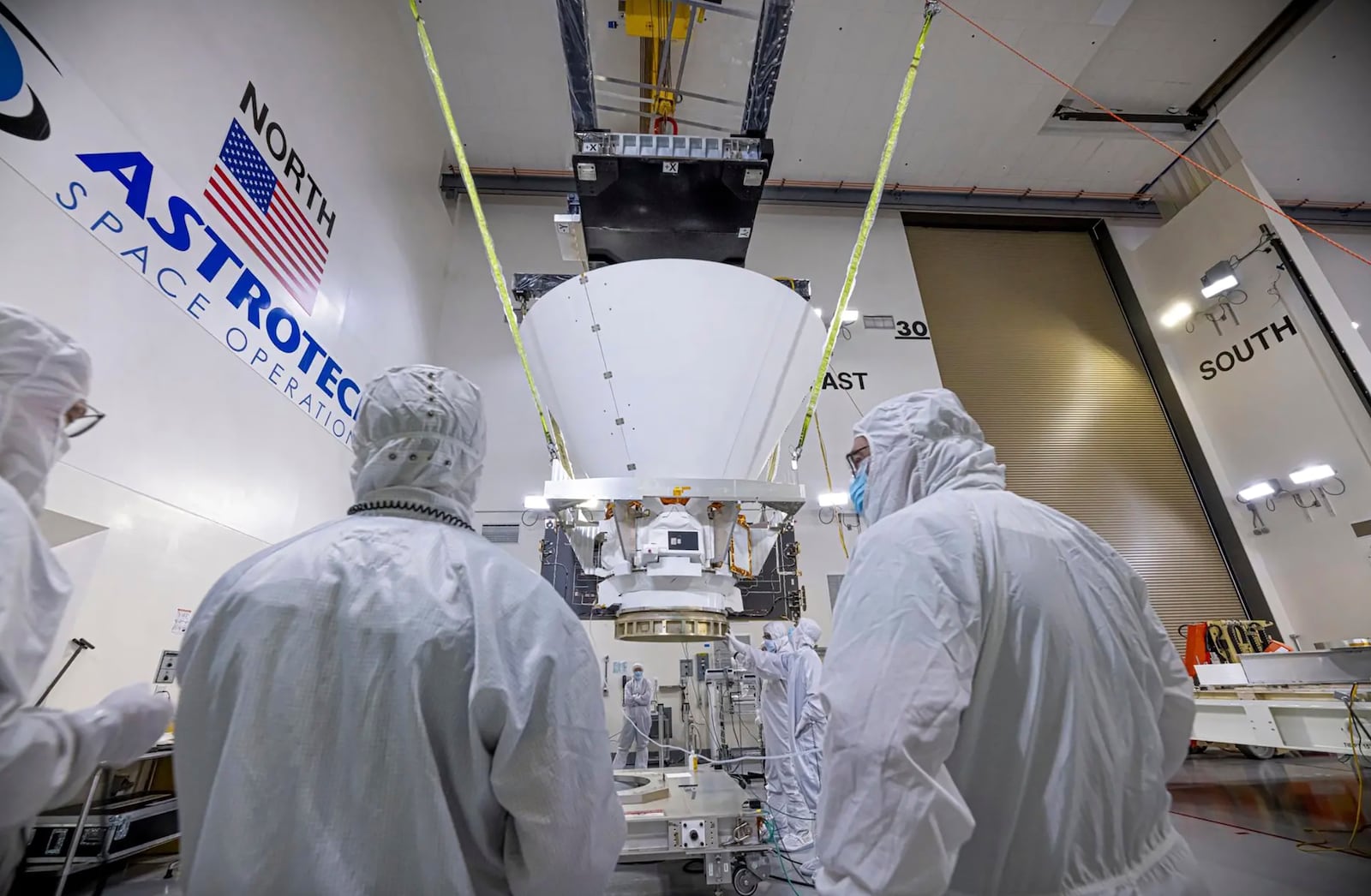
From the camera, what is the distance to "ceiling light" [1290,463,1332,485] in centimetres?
543

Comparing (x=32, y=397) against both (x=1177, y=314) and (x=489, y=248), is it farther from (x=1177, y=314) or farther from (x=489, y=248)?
(x=1177, y=314)

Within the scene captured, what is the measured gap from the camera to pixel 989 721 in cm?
91

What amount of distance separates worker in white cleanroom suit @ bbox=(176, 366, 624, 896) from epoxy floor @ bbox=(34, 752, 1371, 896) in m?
2.22

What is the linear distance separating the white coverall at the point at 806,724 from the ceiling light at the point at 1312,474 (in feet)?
17.8

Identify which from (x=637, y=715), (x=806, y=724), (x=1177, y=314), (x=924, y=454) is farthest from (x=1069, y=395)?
(x=924, y=454)

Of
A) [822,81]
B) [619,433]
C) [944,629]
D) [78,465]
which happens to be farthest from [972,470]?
[822,81]

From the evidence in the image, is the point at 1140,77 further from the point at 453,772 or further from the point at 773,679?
the point at 453,772

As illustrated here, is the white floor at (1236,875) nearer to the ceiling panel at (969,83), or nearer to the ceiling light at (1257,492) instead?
the ceiling light at (1257,492)

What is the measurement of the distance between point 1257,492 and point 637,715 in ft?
22.0

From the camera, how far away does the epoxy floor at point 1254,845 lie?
2332mm

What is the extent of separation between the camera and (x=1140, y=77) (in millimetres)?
6531

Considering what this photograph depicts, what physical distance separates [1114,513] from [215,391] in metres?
8.12

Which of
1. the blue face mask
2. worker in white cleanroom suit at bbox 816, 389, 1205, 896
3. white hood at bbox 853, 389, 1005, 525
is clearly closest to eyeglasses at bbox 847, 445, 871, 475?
the blue face mask

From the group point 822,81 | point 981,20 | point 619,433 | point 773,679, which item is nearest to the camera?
point 619,433
